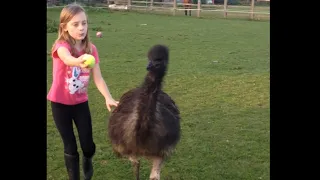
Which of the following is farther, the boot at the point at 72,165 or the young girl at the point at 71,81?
the boot at the point at 72,165

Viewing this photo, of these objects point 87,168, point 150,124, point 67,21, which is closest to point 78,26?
point 67,21

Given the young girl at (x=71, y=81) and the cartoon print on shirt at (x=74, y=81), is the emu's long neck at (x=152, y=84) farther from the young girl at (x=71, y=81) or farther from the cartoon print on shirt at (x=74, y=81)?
the cartoon print on shirt at (x=74, y=81)

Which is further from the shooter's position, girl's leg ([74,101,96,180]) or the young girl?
girl's leg ([74,101,96,180])

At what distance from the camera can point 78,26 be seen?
3.90 meters

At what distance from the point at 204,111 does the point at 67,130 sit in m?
3.39

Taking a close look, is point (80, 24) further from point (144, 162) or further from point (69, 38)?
point (144, 162)

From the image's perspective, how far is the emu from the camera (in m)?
3.98

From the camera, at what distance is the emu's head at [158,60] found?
4043 millimetres

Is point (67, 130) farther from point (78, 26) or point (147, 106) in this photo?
point (78, 26)

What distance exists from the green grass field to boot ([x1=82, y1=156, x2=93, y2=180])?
0.23 meters

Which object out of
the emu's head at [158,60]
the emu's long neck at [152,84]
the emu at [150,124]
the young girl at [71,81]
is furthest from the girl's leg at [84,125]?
the emu's head at [158,60]

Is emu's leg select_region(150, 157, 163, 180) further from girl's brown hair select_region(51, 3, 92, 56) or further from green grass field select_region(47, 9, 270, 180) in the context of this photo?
girl's brown hair select_region(51, 3, 92, 56)

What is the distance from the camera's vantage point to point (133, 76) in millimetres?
9680

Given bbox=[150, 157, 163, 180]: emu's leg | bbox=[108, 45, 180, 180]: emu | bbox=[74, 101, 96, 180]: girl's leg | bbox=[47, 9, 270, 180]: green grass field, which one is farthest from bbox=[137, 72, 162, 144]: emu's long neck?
bbox=[47, 9, 270, 180]: green grass field
